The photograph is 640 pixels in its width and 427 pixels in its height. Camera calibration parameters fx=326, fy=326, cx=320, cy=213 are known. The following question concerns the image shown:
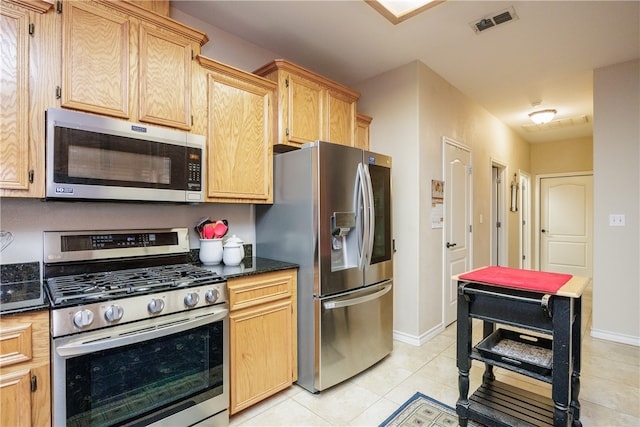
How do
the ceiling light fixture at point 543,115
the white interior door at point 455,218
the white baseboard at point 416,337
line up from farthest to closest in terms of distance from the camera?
the ceiling light fixture at point 543,115, the white interior door at point 455,218, the white baseboard at point 416,337

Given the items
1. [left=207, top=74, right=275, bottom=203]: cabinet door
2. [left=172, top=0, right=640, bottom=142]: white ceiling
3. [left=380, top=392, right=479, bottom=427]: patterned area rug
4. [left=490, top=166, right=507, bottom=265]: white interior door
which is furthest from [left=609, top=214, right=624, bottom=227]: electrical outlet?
[left=207, top=74, right=275, bottom=203]: cabinet door

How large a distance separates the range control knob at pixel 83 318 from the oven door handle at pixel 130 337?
6 centimetres

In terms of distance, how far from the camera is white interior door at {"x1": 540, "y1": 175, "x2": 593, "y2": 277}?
20.0 ft

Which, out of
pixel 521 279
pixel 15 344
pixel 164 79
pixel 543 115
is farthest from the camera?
pixel 543 115

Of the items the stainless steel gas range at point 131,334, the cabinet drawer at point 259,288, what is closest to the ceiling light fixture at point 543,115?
the cabinet drawer at point 259,288

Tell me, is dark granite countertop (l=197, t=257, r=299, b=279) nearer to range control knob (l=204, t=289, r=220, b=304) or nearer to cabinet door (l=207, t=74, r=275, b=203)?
range control knob (l=204, t=289, r=220, b=304)

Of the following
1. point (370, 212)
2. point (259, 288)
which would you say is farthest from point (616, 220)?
point (259, 288)

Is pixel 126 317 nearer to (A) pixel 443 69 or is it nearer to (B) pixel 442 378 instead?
(B) pixel 442 378

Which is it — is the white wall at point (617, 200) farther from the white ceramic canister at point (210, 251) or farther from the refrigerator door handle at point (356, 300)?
the white ceramic canister at point (210, 251)

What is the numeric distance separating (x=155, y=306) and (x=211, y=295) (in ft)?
0.98

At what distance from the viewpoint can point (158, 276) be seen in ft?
5.96

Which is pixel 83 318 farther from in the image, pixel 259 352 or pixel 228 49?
pixel 228 49

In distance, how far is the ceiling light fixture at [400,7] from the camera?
6.97 ft

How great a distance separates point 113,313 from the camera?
4.76ft
